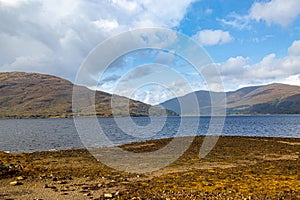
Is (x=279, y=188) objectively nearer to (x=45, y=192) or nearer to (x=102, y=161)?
(x=45, y=192)

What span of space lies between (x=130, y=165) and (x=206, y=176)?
9.13 metres

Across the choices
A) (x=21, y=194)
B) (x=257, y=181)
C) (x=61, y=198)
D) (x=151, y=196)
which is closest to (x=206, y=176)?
(x=257, y=181)

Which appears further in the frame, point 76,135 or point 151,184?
point 76,135

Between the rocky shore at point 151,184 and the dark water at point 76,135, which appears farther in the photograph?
the dark water at point 76,135

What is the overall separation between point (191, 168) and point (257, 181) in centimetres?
779

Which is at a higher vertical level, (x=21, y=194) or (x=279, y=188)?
(x=21, y=194)

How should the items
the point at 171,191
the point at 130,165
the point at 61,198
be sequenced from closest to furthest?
the point at 61,198, the point at 171,191, the point at 130,165

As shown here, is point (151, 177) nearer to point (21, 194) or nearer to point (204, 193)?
point (204, 193)

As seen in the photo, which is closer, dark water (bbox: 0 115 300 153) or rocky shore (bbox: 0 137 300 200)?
rocky shore (bbox: 0 137 300 200)

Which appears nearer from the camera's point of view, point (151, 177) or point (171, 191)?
point (171, 191)

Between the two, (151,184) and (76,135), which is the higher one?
(76,135)

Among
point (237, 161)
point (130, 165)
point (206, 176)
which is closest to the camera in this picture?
point (206, 176)

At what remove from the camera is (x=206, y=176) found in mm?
21734

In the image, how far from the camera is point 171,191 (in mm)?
17031
